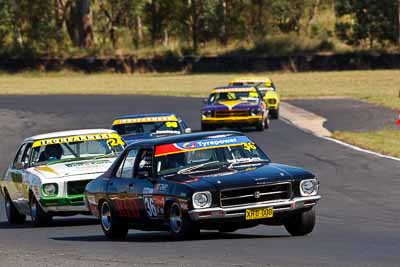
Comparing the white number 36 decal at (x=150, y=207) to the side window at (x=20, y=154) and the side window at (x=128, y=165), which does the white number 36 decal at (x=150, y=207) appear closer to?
the side window at (x=128, y=165)

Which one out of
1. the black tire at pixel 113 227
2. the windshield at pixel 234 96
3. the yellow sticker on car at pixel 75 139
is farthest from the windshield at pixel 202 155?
the windshield at pixel 234 96

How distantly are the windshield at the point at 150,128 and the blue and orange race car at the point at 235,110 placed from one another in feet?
30.9

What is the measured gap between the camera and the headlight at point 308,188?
12625 millimetres

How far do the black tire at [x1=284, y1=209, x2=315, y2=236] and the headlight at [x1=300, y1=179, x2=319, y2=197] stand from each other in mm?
208

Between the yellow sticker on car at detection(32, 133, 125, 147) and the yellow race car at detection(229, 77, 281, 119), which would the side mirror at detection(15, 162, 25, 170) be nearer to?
the yellow sticker on car at detection(32, 133, 125, 147)

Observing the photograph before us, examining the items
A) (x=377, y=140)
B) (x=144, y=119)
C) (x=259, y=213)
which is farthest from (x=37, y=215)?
(x=377, y=140)

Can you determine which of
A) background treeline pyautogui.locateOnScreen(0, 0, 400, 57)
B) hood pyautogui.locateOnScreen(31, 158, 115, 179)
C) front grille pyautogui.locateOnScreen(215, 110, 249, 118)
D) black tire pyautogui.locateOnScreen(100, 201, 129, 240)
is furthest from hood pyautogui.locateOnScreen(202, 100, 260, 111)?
background treeline pyautogui.locateOnScreen(0, 0, 400, 57)

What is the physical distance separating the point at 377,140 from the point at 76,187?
14800 millimetres

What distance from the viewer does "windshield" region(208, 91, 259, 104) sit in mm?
36856

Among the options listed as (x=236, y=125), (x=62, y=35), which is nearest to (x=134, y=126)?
(x=236, y=125)

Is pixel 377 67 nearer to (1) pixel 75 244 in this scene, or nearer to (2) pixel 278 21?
(2) pixel 278 21

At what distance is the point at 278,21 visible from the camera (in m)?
95.1

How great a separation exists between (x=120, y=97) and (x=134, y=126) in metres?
30.3

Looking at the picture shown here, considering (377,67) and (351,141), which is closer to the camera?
(351,141)
